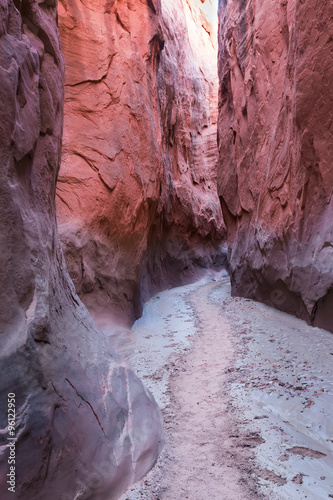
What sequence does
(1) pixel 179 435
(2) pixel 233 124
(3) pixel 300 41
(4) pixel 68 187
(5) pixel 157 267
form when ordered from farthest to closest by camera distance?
(5) pixel 157 267, (2) pixel 233 124, (4) pixel 68 187, (3) pixel 300 41, (1) pixel 179 435

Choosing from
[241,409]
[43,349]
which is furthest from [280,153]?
[43,349]

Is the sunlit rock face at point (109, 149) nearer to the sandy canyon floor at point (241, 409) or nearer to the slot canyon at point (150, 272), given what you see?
the slot canyon at point (150, 272)

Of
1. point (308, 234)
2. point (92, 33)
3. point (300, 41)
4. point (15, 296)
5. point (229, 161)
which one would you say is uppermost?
point (92, 33)

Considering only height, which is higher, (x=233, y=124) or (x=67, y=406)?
(x=233, y=124)

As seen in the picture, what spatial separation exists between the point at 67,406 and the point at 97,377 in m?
0.48

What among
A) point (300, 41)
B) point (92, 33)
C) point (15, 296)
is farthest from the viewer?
point (92, 33)

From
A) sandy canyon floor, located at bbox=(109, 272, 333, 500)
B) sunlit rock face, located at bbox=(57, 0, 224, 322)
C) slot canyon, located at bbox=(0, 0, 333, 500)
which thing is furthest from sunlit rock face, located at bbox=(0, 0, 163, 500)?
sunlit rock face, located at bbox=(57, 0, 224, 322)

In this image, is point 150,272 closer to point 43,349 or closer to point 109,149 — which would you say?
point 109,149

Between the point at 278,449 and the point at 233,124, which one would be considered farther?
the point at 233,124

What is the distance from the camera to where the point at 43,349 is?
2.38 metres

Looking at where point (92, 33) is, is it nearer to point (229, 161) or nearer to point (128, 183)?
point (128, 183)

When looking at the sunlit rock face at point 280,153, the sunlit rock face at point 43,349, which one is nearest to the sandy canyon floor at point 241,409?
the sunlit rock face at point 43,349

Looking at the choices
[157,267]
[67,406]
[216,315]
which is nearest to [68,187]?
[216,315]

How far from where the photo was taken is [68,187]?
25.3 ft
